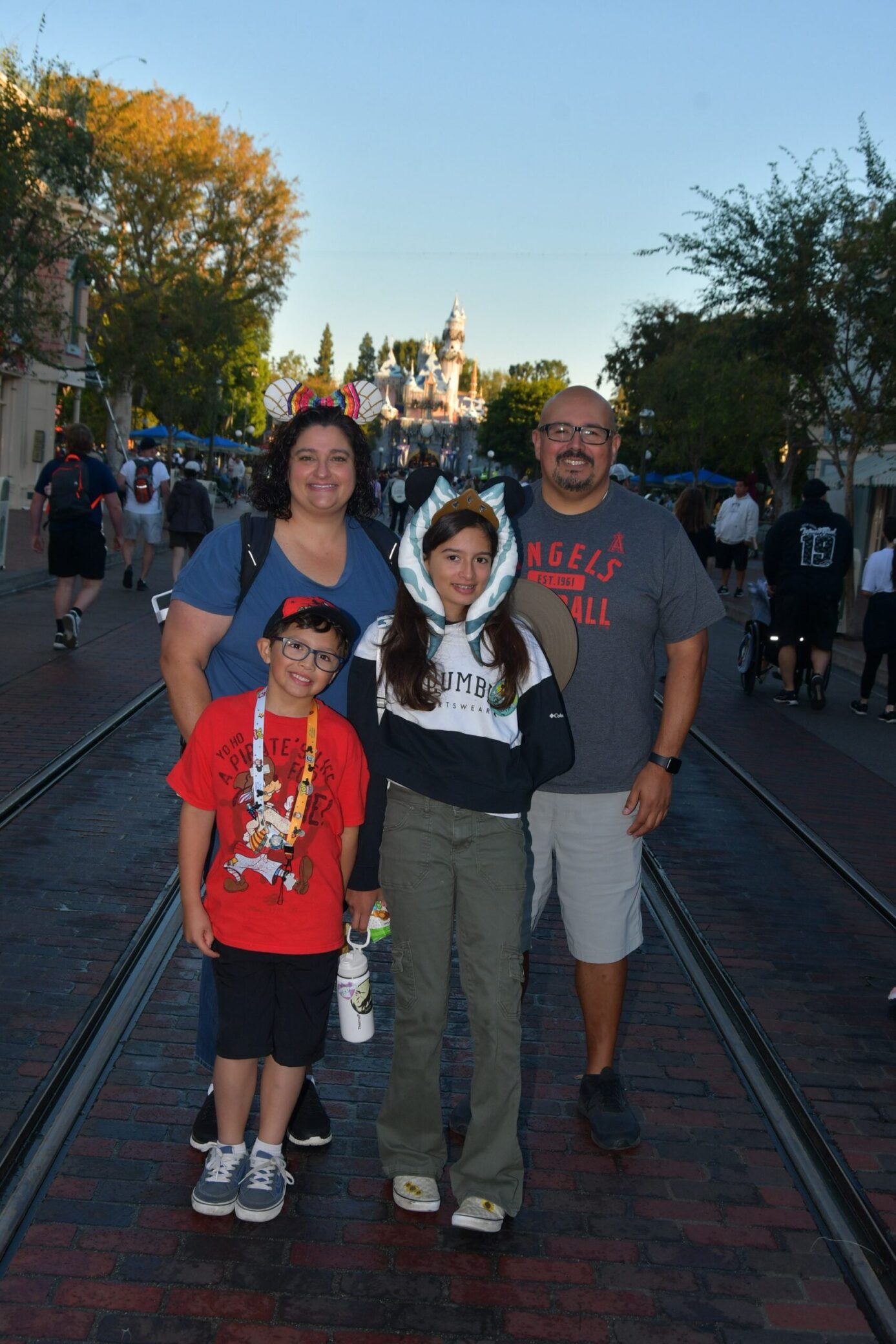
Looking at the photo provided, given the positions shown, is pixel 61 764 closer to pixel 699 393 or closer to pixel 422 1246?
pixel 422 1246

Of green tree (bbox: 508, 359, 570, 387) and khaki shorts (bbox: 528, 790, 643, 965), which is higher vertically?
green tree (bbox: 508, 359, 570, 387)

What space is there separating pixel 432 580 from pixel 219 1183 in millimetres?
1527

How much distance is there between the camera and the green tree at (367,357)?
190250 millimetres

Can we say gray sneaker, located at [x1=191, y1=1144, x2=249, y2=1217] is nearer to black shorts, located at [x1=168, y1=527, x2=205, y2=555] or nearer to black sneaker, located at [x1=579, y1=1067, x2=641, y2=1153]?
black sneaker, located at [x1=579, y1=1067, x2=641, y2=1153]

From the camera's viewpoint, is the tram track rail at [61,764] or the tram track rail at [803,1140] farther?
the tram track rail at [61,764]

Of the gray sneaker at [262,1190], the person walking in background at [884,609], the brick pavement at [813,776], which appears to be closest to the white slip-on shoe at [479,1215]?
the gray sneaker at [262,1190]

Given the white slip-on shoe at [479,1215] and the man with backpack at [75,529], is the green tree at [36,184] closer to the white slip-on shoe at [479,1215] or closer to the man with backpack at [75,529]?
the man with backpack at [75,529]

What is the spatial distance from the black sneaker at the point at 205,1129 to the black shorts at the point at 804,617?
8951mm

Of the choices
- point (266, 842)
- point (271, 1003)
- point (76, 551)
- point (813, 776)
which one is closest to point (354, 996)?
point (271, 1003)

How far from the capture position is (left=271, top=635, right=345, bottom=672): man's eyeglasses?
10.3 ft

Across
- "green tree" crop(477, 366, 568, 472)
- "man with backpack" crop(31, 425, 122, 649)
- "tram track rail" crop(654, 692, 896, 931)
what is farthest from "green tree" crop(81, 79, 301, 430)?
"green tree" crop(477, 366, 568, 472)

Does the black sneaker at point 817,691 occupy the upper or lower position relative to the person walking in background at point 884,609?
lower

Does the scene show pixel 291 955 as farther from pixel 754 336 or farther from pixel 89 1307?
pixel 754 336

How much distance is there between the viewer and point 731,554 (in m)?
21.3
